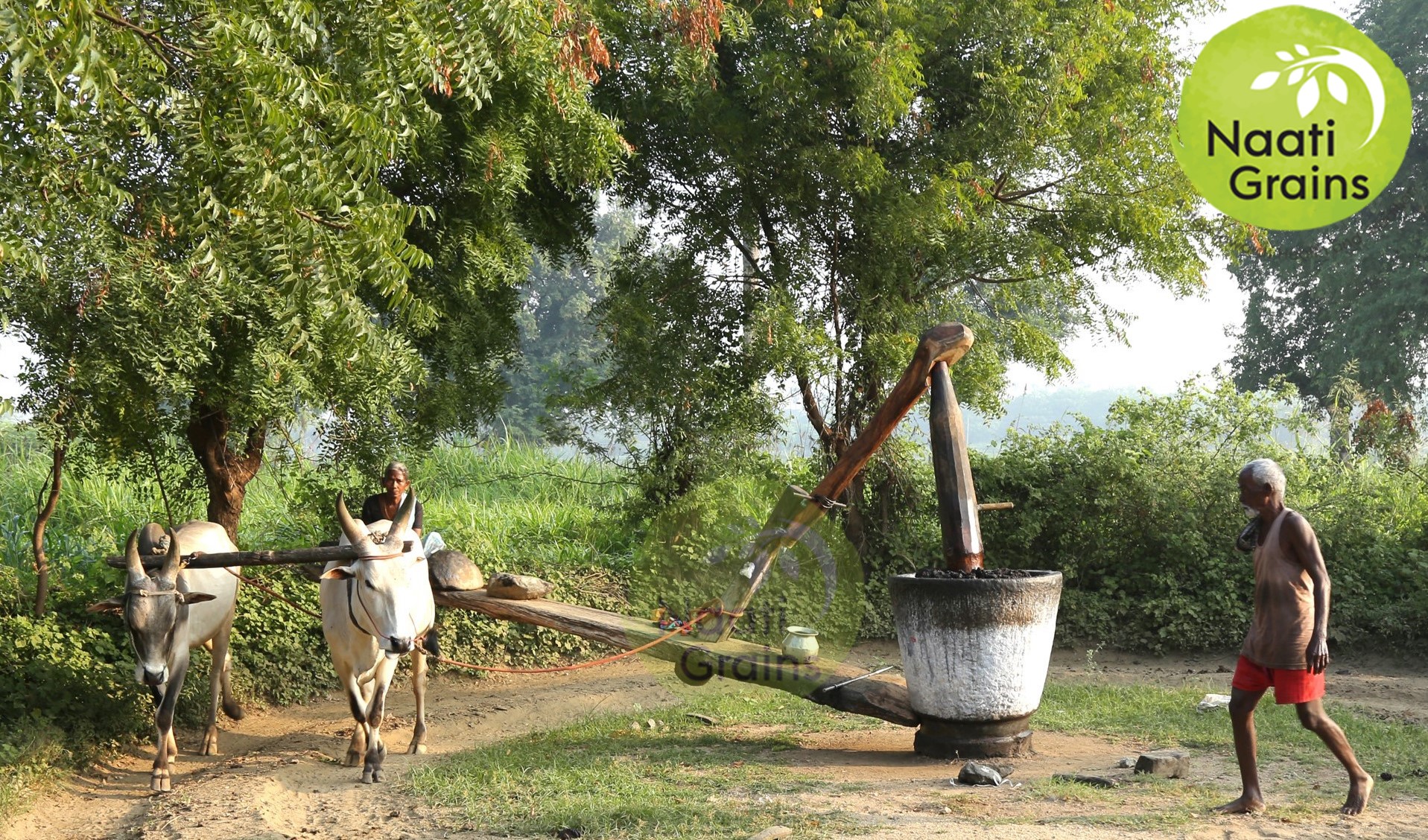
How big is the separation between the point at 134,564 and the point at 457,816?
244 centimetres

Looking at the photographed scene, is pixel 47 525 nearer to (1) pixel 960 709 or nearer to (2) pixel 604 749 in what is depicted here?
(2) pixel 604 749

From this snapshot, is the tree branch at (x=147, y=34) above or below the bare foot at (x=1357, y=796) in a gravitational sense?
above

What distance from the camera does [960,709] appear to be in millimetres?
6500

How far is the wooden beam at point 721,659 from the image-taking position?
6.95 meters

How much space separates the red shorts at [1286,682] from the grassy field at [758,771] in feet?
1.92

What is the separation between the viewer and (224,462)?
930cm

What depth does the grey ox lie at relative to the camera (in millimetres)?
6324

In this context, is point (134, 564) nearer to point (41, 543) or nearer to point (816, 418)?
point (41, 543)

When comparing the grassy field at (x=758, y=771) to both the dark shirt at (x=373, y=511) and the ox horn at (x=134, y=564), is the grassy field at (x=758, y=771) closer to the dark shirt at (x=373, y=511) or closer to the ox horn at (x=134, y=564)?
the dark shirt at (x=373, y=511)

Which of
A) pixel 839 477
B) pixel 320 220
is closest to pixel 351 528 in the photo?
pixel 320 220

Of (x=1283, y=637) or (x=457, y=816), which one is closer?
(x=1283, y=637)

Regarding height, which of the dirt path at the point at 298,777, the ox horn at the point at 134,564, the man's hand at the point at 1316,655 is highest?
the ox horn at the point at 134,564

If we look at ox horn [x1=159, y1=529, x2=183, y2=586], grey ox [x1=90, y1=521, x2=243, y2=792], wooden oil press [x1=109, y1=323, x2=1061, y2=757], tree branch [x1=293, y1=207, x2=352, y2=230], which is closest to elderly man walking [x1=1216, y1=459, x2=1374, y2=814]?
wooden oil press [x1=109, y1=323, x2=1061, y2=757]

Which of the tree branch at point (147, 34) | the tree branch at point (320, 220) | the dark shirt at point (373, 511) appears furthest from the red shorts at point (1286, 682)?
the tree branch at point (147, 34)
